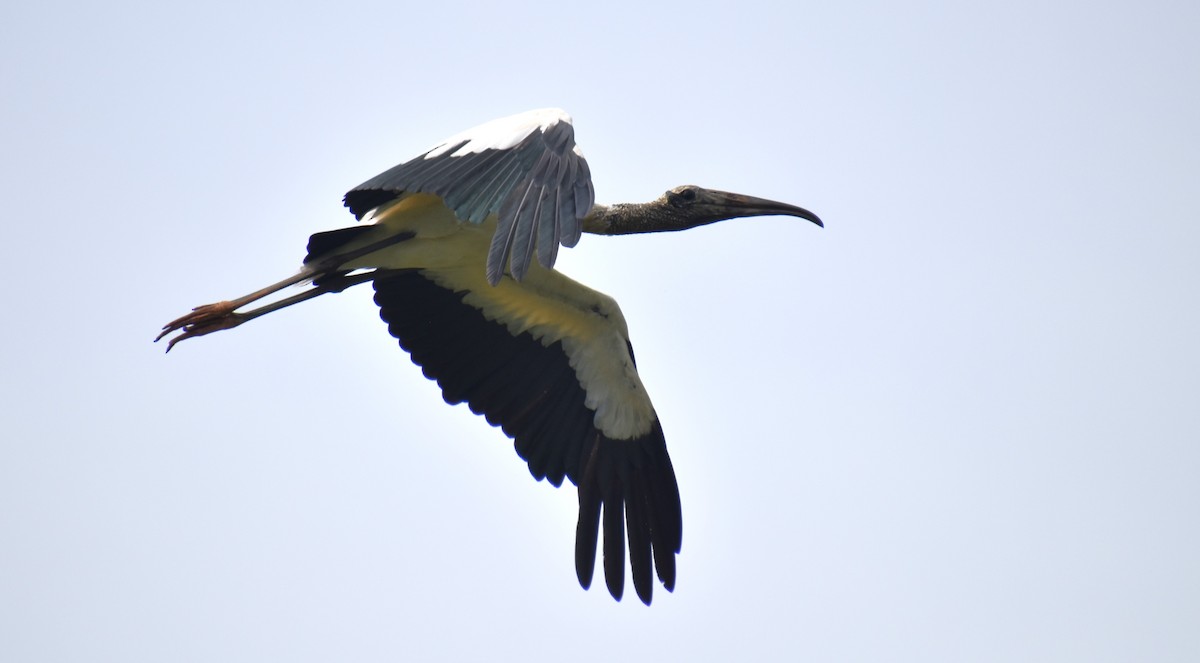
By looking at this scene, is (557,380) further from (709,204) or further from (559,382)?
(709,204)

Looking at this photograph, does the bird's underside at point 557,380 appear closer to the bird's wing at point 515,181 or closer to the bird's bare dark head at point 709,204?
the bird's bare dark head at point 709,204

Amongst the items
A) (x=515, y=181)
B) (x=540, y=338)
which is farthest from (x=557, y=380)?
(x=515, y=181)

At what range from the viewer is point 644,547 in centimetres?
1057

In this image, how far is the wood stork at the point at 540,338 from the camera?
10.1 meters

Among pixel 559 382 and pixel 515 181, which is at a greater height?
pixel 559 382

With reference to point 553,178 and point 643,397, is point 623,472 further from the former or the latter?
point 553,178

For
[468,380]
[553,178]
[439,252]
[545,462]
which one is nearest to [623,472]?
[545,462]

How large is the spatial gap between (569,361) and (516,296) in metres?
0.64

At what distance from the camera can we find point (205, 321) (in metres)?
10.1

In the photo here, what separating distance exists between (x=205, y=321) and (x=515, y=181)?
344cm

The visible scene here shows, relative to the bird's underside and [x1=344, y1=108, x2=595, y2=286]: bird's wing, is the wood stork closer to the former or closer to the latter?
the bird's underside

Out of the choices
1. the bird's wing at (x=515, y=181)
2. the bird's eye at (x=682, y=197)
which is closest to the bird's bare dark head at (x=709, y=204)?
the bird's eye at (x=682, y=197)

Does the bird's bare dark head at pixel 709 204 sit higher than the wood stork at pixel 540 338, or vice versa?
the bird's bare dark head at pixel 709 204

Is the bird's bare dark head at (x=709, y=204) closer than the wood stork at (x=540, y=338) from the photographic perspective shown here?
No
